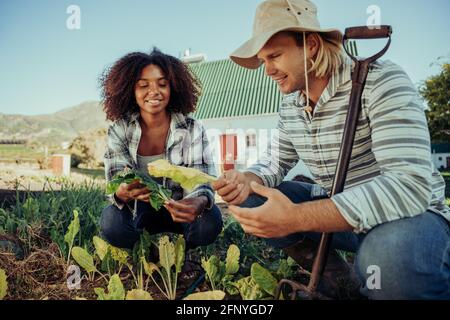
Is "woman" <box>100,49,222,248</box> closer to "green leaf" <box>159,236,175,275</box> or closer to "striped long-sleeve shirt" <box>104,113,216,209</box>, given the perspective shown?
"striped long-sleeve shirt" <box>104,113,216,209</box>

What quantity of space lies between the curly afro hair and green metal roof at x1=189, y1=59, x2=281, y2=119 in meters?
0.89

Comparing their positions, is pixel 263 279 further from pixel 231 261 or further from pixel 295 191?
pixel 295 191

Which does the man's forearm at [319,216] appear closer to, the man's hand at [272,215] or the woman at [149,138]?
the man's hand at [272,215]

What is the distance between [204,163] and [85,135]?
428cm

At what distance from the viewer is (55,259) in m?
2.28

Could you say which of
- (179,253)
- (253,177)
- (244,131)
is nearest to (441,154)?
(244,131)

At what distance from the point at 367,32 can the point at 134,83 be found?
1.24m

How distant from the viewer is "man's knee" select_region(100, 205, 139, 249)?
2092 mm

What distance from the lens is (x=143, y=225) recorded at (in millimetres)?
2236

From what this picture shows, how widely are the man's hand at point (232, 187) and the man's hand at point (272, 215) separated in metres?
A: 0.28

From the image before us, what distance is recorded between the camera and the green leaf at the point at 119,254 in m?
2.15

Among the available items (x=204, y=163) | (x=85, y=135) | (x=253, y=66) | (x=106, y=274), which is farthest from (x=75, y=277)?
(x=85, y=135)

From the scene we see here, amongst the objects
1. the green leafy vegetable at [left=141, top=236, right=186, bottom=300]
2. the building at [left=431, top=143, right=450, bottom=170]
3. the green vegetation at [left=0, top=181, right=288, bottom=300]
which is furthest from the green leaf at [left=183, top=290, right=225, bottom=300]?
the building at [left=431, top=143, right=450, bottom=170]

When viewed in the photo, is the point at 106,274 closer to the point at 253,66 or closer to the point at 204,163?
the point at 204,163
